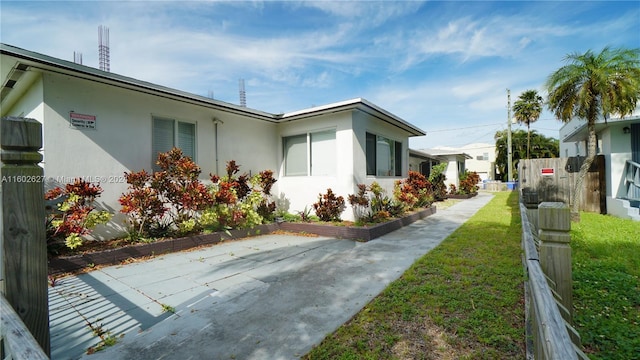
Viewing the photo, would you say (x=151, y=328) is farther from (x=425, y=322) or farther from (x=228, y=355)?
(x=425, y=322)

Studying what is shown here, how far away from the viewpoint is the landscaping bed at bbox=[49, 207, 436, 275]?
458cm

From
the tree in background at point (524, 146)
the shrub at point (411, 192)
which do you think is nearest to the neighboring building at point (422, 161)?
the shrub at point (411, 192)

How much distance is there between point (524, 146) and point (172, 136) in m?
40.1

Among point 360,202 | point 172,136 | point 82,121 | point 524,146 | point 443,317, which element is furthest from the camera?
point 524,146

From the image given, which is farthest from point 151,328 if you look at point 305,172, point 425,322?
point 305,172

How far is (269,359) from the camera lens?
7.60 feet

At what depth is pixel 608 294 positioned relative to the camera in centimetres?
331

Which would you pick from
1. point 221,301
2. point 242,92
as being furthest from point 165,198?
point 242,92

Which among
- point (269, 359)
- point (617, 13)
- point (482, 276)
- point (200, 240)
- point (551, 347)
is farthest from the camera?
point (617, 13)

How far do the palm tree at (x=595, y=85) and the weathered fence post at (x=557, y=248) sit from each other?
8.32 meters

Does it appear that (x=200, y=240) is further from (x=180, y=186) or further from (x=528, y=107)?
(x=528, y=107)

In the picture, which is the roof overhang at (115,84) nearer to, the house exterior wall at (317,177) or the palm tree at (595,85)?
the house exterior wall at (317,177)

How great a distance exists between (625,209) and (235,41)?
12821 millimetres

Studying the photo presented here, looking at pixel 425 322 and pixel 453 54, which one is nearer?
pixel 425 322
